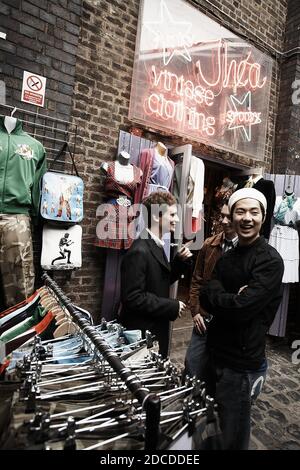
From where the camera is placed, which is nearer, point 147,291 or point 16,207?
point 147,291

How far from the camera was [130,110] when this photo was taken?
3658 mm

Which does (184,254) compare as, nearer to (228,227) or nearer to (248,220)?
(228,227)

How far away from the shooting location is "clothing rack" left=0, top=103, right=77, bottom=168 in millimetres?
2977

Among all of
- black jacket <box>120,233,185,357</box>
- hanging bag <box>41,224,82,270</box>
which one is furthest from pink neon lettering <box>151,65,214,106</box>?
black jacket <box>120,233,185,357</box>

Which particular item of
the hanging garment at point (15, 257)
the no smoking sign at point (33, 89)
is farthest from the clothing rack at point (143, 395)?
the no smoking sign at point (33, 89)

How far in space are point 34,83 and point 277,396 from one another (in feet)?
12.7

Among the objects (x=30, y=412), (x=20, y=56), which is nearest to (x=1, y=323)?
(x=30, y=412)

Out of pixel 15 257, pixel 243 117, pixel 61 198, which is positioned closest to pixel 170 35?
pixel 243 117

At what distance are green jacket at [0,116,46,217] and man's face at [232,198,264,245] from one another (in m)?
1.86

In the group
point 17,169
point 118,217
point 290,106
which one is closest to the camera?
point 17,169

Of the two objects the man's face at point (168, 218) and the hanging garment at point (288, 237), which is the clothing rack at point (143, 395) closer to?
the man's face at point (168, 218)

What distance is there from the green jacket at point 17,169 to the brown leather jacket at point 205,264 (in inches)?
62.8

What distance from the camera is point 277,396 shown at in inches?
122
